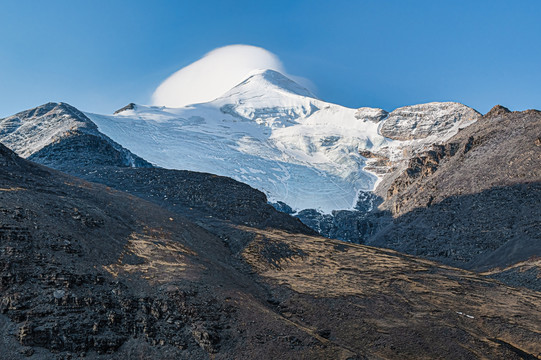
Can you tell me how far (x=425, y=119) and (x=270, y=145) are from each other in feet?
187

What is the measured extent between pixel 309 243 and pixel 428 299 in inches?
603

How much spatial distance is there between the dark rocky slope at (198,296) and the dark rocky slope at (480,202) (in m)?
18.4

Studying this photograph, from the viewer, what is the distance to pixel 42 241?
103ft

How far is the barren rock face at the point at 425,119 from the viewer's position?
16288 cm

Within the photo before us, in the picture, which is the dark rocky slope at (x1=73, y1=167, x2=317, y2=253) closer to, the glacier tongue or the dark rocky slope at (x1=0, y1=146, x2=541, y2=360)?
the dark rocky slope at (x1=0, y1=146, x2=541, y2=360)

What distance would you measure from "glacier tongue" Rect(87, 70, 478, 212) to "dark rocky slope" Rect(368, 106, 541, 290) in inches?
1348

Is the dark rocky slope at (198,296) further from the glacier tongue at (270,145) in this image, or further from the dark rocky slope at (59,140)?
the glacier tongue at (270,145)

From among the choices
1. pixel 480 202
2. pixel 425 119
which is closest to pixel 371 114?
pixel 425 119

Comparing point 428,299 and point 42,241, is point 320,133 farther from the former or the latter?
point 42,241

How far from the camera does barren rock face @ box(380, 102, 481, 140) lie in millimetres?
162875

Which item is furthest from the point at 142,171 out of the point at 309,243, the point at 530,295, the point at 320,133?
the point at 320,133

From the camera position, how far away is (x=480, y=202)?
258 feet

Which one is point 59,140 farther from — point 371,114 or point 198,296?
point 371,114

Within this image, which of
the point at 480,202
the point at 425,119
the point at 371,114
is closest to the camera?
the point at 480,202
